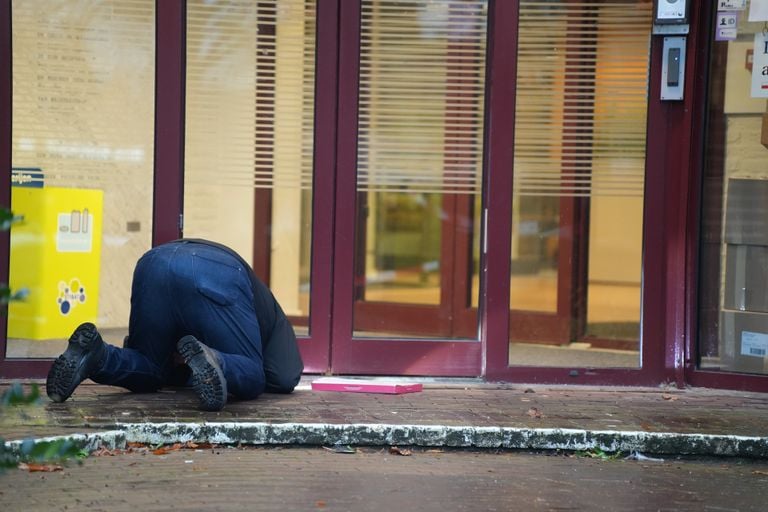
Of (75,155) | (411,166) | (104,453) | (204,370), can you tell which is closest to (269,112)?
(411,166)

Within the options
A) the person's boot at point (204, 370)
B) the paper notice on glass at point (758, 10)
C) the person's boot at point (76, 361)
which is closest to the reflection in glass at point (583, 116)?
the paper notice on glass at point (758, 10)

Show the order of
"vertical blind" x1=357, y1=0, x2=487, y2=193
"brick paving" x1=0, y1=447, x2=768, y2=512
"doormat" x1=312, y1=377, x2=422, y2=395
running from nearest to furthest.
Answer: "brick paving" x1=0, y1=447, x2=768, y2=512 < "doormat" x1=312, y1=377, x2=422, y2=395 < "vertical blind" x1=357, y1=0, x2=487, y2=193

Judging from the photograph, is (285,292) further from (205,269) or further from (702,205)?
(702,205)

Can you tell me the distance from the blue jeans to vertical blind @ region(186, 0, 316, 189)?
3.85 ft

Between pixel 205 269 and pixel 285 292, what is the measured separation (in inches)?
96.7

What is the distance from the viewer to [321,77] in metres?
6.66

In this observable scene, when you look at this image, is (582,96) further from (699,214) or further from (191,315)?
(191,315)

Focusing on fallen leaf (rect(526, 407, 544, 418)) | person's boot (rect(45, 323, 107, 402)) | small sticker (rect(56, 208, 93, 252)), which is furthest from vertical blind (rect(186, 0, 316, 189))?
fallen leaf (rect(526, 407, 544, 418))

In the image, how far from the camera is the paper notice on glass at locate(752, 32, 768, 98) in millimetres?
6477

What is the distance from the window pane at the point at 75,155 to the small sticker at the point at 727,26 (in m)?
3.41

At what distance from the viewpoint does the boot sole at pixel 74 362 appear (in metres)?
5.36

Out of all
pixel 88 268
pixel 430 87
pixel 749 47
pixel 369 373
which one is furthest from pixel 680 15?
pixel 88 268

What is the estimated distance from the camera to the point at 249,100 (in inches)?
272

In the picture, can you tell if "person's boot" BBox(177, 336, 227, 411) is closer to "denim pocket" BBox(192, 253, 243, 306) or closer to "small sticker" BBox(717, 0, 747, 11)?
"denim pocket" BBox(192, 253, 243, 306)
